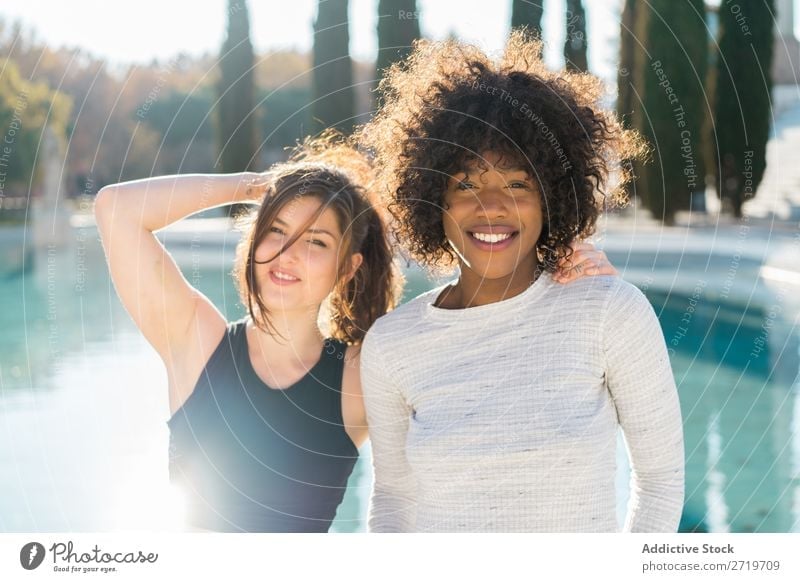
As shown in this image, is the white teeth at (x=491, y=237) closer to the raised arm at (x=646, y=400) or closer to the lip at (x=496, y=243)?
the lip at (x=496, y=243)

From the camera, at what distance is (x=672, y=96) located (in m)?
13.1

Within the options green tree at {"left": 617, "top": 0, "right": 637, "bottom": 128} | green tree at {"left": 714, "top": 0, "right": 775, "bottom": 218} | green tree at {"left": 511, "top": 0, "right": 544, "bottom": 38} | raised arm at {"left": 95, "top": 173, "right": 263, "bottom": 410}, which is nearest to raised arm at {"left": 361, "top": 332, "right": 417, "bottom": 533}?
raised arm at {"left": 95, "top": 173, "right": 263, "bottom": 410}

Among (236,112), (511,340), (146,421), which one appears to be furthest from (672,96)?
(511,340)

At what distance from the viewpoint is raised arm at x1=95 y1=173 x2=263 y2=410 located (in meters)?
2.40

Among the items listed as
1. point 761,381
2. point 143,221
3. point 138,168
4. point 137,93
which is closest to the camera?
point 143,221

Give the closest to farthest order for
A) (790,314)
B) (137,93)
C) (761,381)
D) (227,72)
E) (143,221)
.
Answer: (143,221) → (761,381) → (790,314) → (227,72) → (137,93)

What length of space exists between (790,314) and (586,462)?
24.2ft

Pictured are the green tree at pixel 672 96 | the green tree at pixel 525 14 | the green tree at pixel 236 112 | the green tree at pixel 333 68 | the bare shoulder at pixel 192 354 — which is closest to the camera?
the bare shoulder at pixel 192 354

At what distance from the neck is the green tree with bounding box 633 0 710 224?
1064 cm

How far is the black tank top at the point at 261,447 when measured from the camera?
2393mm

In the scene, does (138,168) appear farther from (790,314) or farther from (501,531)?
(501,531)

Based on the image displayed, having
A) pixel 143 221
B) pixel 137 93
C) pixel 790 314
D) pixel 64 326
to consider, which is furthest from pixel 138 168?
pixel 143 221

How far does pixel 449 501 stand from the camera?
2.08 metres

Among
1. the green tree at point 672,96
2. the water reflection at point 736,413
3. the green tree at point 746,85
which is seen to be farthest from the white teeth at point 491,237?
the green tree at point 746,85
